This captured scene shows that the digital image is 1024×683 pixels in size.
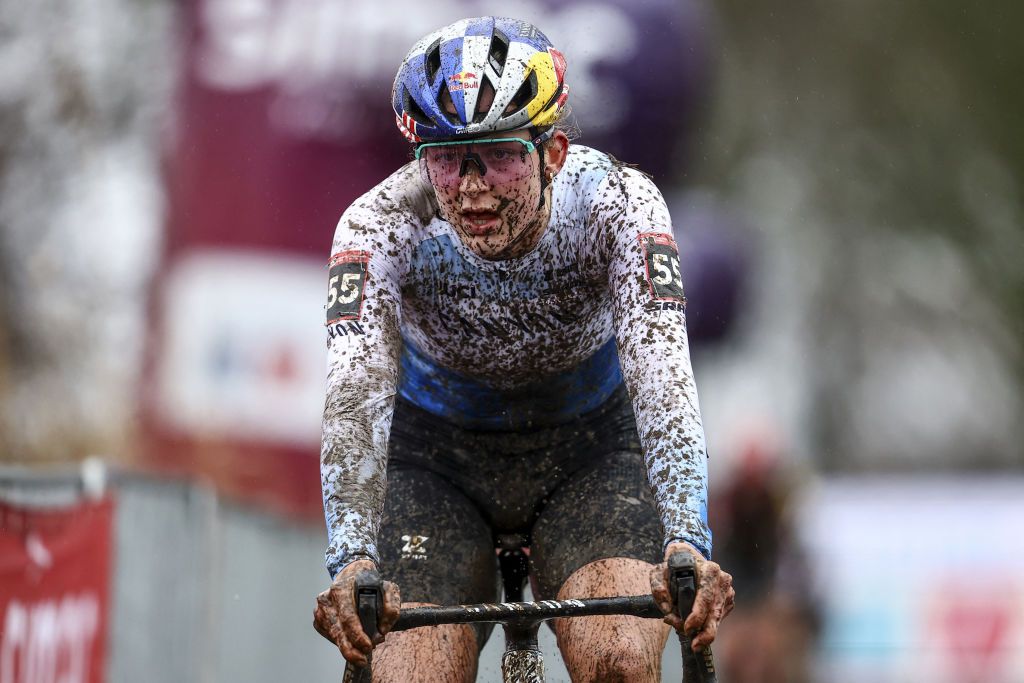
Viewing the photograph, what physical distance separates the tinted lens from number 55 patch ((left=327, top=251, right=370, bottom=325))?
13.1 inches

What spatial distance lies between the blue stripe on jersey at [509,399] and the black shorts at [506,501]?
0.10ft

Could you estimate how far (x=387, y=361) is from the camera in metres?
5.18

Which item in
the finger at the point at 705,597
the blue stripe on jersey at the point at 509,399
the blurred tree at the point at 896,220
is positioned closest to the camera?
the finger at the point at 705,597

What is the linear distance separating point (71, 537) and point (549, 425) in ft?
8.93

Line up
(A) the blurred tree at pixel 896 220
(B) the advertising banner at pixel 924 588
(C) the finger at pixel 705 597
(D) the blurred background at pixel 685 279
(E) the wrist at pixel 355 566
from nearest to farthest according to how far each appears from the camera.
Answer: (C) the finger at pixel 705 597, (E) the wrist at pixel 355 566, (D) the blurred background at pixel 685 279, (B) the advertising banner at pixel 924 588, (A) the blurred tree at pixel 896 220

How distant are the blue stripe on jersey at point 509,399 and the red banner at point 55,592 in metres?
2.06

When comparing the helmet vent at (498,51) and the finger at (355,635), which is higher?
the helmet vent at (498,51)

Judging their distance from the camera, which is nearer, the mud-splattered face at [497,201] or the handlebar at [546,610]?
the handlebar at [546,610]

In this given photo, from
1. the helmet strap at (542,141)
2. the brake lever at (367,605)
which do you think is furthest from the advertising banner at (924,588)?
the brake lever at (367,605)

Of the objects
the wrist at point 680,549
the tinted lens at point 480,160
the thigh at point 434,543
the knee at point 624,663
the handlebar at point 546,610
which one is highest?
the tinted lens at point 480,160

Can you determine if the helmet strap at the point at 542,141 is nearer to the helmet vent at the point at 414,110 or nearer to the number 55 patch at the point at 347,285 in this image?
the helmet vent at the point at 414,110

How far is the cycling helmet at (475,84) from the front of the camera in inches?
198

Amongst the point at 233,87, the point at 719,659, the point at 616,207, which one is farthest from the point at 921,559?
the point at 616,207

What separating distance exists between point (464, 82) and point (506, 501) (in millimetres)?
1378
